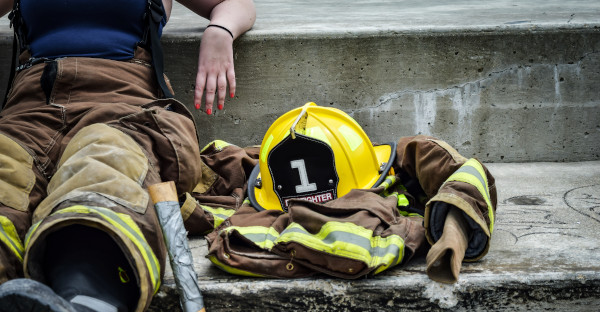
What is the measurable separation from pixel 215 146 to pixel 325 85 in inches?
29.1

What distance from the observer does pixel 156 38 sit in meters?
2.52

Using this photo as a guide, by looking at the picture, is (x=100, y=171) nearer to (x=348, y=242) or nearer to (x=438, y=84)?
(x=348, y=242)

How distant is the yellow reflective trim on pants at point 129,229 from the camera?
147 centimetres

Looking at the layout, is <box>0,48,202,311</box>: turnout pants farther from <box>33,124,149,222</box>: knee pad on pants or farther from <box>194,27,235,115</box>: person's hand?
<box>194,27,235,115</box>: person's hand

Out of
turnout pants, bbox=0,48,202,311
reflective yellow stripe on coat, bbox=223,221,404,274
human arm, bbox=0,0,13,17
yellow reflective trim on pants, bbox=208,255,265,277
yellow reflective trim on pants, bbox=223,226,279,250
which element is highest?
human arm, bbox=0,0,13,17

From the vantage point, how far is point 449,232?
5.77 ft

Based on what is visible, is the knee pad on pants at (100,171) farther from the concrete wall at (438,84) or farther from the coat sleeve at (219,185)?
the concrete wall at (438,84)

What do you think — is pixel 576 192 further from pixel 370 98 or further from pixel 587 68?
pixel 370 98

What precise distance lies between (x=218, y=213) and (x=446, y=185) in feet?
2.86

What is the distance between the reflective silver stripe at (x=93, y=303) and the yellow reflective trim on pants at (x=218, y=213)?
2.76ft

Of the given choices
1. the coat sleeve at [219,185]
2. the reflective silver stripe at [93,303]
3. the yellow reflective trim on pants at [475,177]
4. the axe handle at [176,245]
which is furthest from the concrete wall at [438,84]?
the reflective silver stripe at [93,303]

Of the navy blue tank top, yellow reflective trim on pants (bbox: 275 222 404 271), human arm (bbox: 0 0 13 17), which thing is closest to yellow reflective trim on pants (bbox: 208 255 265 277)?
yellow reflective trim on pants (bbox: 275 222 404 271)

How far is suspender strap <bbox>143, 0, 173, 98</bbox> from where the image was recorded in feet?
8.23

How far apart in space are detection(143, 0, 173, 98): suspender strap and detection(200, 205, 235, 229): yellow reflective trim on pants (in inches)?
20.4
